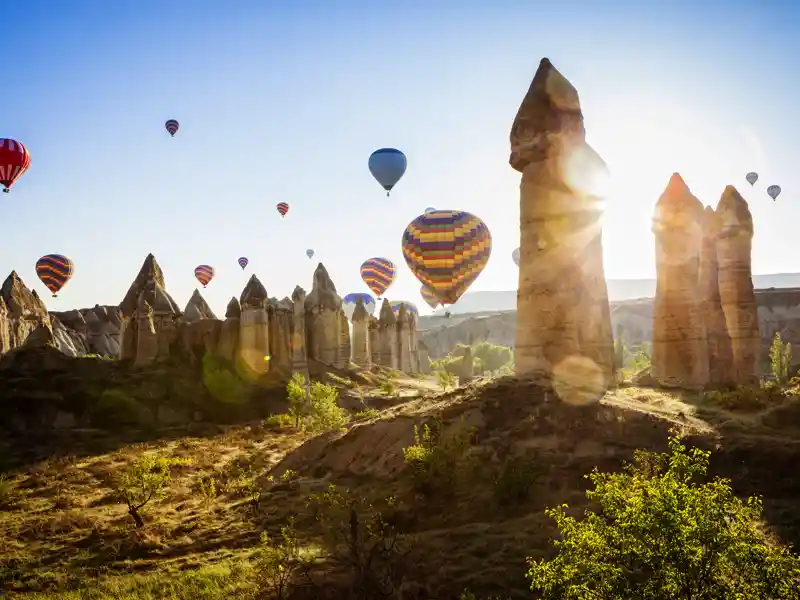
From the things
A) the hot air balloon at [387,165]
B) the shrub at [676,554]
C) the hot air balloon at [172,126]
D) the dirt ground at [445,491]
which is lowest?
the dirt ground at [445,491]

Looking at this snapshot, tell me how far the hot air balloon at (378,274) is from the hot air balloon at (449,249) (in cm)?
3129

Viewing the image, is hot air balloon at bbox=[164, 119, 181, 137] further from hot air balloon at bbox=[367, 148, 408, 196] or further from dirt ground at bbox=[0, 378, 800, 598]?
dirt ground at bbox=[0, 378, 800, 598]

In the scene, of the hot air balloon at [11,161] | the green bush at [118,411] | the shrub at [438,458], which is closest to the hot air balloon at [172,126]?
the hot air balloon at [11,161]

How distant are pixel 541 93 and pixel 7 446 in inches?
1032

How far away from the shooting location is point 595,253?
1745 cm

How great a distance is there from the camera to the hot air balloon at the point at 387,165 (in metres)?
A: 43.6

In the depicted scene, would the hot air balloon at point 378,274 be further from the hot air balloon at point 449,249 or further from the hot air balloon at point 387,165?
the hot air balloon at point 449,249

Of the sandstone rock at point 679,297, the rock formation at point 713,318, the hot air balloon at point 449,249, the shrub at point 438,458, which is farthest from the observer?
the hot air balloon at point 449,249

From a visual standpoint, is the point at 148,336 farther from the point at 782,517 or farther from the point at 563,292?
the point at 782,517

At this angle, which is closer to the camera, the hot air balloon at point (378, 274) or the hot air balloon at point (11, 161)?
the hot air balloon at point (11, 161)

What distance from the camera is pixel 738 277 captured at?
2842 centimetres

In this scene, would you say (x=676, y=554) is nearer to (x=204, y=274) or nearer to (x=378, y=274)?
(x=378, y=274)

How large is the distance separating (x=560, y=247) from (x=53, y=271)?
59689mm

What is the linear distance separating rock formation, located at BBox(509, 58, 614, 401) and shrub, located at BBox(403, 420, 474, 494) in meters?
3.52
